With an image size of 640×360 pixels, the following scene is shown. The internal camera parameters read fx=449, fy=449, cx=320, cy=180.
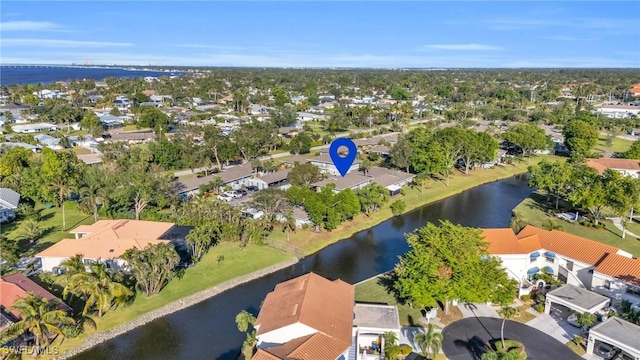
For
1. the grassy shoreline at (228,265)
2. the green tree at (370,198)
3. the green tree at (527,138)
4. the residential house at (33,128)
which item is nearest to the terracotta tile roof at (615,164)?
the green tree at (527,138)

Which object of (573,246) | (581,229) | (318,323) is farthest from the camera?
(581,229)

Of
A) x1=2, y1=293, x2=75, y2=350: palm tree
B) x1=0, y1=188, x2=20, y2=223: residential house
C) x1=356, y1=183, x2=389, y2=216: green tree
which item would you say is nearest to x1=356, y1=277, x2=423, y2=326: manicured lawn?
x1=356, y1=183, x2=389, y2=216: green tree

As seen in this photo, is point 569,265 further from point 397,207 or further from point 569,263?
point 397,207

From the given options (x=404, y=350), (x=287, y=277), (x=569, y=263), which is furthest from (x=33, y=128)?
(x=569, y=263)

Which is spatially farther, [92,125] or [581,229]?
[92,125]

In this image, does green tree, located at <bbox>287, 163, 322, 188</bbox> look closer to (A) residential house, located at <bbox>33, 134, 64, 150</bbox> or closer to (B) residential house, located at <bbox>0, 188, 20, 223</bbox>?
(B) residential house, located at <bbox>0, 188, 20, 223</bbox>

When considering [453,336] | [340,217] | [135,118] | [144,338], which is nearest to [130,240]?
[144,338]

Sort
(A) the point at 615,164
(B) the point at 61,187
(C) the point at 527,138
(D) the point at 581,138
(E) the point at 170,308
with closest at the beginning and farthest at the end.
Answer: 1. (E) the point at 170,308
2. (B) the point at 61,187
3. (A) the point at 615,164
4. (D) the point at 581,138
5. (C) the point at 527,138
